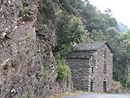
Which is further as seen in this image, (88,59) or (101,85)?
(101,85)

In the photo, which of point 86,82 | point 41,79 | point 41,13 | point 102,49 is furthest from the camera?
point 102,49

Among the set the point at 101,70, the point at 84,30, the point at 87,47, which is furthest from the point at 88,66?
the point at 84,30

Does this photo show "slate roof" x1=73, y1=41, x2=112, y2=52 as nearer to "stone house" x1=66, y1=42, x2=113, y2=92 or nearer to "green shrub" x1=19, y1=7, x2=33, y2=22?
"stone house" x1=66, y1=42, x2=113, y2=92

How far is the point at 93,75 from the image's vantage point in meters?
51.2

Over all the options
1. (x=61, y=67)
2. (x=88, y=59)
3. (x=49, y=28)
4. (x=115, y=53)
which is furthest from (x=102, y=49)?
(x=49, y=28)

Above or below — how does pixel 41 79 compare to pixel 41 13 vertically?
below

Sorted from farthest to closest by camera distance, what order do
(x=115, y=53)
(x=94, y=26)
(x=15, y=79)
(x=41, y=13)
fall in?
(x=94, y=26) < (x=115, y=53) < (x=41, y=13) < (x=15, y=79)

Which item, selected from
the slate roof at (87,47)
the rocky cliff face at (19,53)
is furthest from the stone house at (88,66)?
the rocky cliff face at (19,53)

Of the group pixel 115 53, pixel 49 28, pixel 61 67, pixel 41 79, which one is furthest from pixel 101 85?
pixel 41 79

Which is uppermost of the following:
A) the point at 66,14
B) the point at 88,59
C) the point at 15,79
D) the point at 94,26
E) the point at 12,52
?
the point at 94,26

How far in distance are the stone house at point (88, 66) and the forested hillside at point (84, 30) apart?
2.48 metres

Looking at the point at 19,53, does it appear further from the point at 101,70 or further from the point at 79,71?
the point at 101,70

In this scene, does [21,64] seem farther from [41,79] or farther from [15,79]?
[41,79]

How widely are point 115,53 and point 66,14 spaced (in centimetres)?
2662
